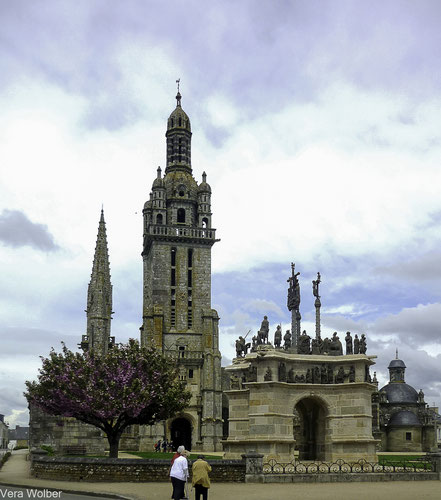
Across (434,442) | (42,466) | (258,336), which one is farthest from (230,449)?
(434,442)

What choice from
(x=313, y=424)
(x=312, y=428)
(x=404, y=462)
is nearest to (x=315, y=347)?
(x=313, y=424)

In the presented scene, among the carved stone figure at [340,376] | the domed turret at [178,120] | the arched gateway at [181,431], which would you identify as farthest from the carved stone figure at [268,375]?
the domed turret at [178,120]

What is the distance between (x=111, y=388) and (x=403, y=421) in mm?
69650

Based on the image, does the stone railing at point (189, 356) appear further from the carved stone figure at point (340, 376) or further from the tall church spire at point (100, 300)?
the carved stone figure at point (340, 376)

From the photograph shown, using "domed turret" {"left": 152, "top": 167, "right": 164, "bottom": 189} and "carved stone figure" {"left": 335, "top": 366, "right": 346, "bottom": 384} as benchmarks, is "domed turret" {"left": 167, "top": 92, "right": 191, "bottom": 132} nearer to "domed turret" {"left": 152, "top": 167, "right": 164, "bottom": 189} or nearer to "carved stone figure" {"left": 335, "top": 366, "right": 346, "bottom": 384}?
"domed turret" {"left": 152, "top": 167, "right": 164, "bottom": 189}

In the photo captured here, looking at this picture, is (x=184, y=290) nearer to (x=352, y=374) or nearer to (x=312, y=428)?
(x=312, y=428)

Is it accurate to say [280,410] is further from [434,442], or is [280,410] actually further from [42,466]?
[434,442]

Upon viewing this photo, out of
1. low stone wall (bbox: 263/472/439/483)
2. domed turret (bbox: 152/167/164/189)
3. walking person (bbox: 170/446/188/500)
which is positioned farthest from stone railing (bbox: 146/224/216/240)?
walking person (bbox: 170/446/188/500)

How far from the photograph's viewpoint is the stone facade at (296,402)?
3356 centimetres

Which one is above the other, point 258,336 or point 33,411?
point 258,336

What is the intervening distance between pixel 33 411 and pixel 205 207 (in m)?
50.7

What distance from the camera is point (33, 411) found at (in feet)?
144

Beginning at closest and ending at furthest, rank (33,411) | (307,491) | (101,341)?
(307,491), (33,411), (101,341)

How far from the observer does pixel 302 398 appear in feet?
116
